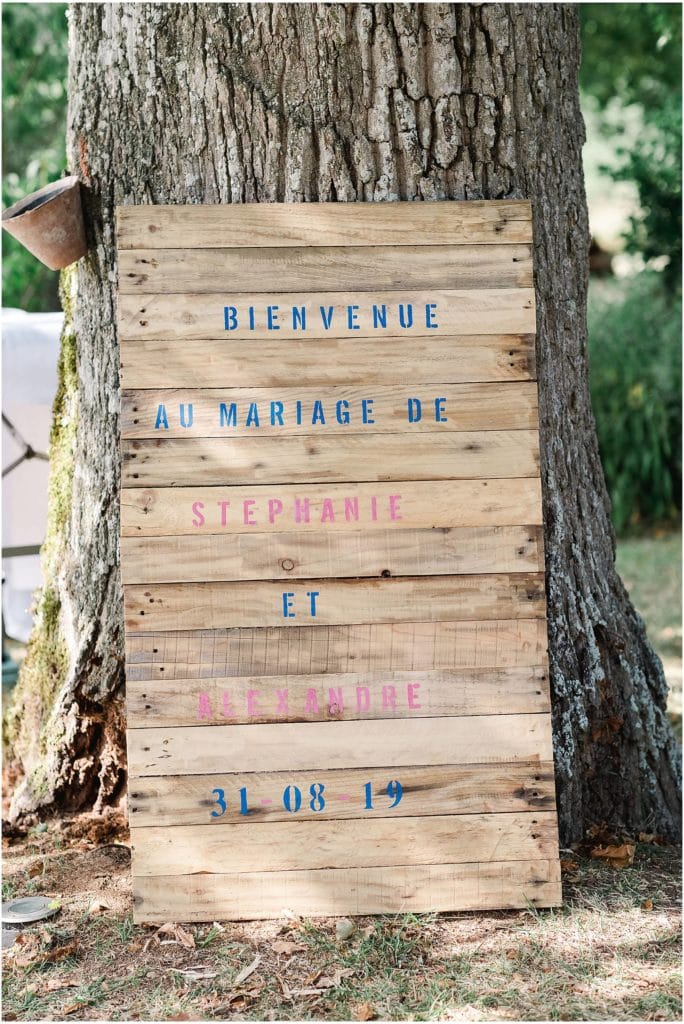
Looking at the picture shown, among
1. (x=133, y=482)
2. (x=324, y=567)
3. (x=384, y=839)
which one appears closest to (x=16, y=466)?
(x=133, y=482)

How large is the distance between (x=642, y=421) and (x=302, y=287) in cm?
702

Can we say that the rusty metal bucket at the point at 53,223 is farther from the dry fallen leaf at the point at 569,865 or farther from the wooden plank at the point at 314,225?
the dry fallen leaf at the point at 569,865

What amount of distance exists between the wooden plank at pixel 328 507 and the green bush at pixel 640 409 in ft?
21.5

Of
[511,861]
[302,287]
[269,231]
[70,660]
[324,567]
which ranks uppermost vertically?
[269,231]

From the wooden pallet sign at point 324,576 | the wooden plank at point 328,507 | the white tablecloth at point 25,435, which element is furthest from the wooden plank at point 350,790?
the white tablecloth at point 25,435

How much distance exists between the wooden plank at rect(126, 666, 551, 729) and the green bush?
671 cm

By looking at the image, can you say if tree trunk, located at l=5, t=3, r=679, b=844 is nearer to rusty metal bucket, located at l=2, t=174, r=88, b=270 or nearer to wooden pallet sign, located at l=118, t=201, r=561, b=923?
rusty metal bucket, located at l=2, t=174, r=88, b=270

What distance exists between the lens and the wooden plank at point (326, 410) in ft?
9.96

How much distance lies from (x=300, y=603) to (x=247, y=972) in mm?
1079

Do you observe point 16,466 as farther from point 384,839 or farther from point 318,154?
point 384,839

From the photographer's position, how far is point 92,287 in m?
3.44

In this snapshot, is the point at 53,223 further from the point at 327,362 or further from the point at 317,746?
the point at 317,746

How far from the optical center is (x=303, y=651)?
120 inches

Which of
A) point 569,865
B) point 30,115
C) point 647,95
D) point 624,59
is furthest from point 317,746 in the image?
point 624,59
